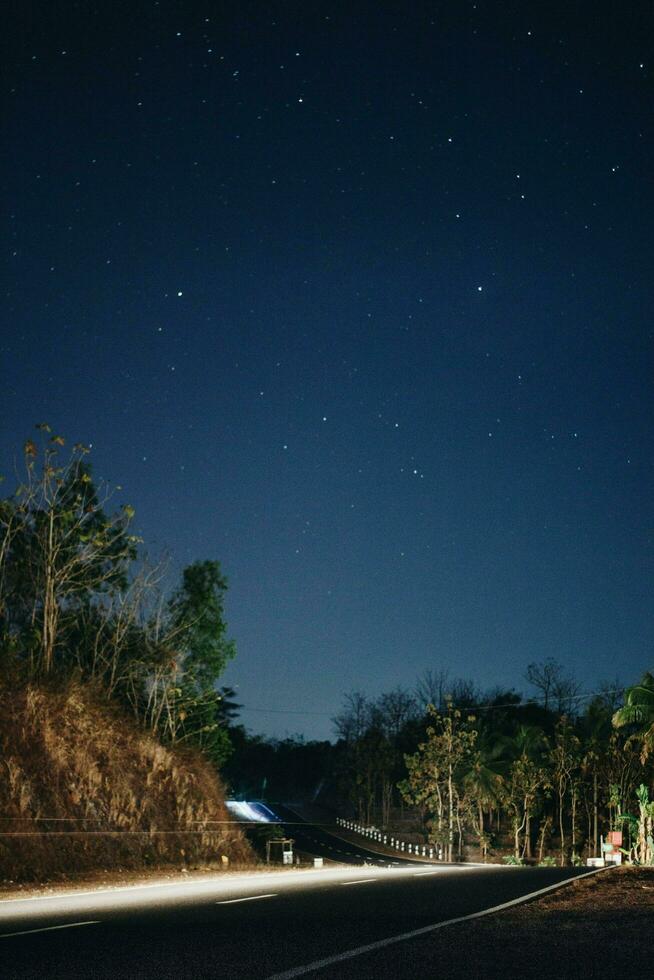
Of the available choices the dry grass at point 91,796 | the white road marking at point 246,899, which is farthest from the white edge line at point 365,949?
the dry grass at point 91,796

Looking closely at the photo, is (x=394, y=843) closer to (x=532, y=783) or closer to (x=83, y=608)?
(x=532, y=783)

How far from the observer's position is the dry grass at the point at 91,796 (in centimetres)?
2305

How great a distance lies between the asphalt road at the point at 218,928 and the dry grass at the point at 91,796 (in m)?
5.89

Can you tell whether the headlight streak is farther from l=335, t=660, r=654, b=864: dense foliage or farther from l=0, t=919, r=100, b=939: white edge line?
l=335, t=660, r=654, b=864: dense foliage

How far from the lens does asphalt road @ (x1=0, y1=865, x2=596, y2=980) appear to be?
305 inches

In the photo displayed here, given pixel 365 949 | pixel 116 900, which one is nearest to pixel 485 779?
pixel 116 900

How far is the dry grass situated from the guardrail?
38709 mm

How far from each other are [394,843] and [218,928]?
64188mm

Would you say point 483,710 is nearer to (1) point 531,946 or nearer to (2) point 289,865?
(2) point 289,865

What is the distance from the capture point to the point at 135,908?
44.2 feet

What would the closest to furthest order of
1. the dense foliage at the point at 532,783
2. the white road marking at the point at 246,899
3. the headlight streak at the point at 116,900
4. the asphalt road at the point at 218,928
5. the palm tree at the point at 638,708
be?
1. the asphalt road at the point at 218,928
2. the headlight streak at the point at 116,900
3. the white road marking at the point at 246,899
4. the palm tree at the point at 638,708
5. the dense foliage at the point at 532,783

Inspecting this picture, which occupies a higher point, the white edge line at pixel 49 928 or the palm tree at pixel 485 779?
the white edge line at pixel 49 928

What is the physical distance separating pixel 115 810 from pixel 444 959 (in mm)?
20449

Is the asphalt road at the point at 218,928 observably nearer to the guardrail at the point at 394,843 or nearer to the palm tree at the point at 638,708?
the palm tree at the point at 638,708
